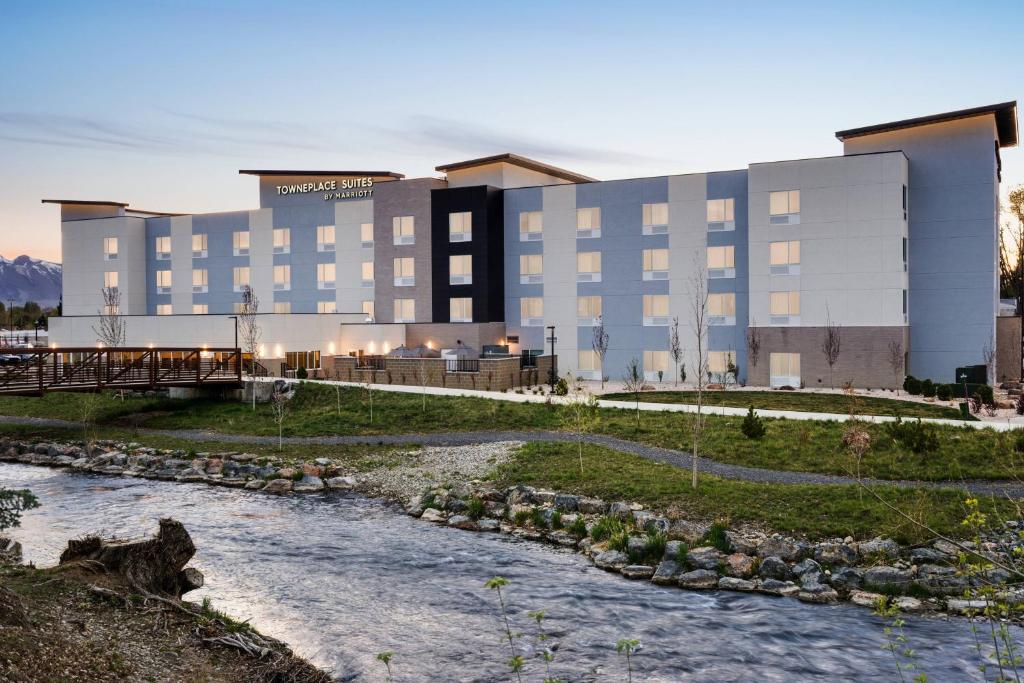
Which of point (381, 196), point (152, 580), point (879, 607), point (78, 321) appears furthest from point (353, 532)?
point (78, 321)

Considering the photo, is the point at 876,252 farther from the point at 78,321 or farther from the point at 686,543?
the point at 78,321

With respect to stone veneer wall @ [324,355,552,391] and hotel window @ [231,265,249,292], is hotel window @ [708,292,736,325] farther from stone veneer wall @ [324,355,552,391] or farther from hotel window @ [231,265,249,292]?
hotel window @ [231,265,249,292]

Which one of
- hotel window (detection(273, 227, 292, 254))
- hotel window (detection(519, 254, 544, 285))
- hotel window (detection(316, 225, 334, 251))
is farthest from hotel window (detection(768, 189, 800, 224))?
hotel window (detection(273, 227, 292, 254))

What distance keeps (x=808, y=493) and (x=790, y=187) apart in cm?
3087

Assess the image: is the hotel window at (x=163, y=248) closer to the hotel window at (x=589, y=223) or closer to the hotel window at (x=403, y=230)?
the hotel window at (x=403, y=230)

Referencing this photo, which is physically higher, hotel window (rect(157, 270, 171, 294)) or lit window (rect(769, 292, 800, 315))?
hotel window (rect(157, 270, 171, 294))

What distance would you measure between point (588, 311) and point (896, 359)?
62.1 feet

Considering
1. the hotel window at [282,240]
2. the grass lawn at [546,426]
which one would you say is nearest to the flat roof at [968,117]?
the grass lawn at [546,426]

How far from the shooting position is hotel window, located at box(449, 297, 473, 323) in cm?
5669

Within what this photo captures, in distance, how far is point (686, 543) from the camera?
689 inches

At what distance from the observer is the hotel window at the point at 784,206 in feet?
154

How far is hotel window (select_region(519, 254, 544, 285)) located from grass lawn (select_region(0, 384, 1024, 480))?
62.6 ft

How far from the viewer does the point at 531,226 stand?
56188mm

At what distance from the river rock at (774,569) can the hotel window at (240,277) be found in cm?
5621
